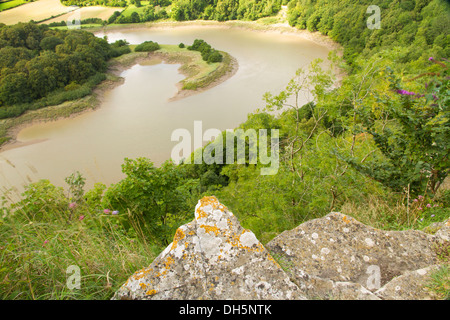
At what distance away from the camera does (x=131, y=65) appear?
40.9 m

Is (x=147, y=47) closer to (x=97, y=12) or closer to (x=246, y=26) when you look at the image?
(x=246, y=26)

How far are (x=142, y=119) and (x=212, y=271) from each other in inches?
990

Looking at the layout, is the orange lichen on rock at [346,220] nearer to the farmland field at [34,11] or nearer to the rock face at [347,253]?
the rock face at [347,253]

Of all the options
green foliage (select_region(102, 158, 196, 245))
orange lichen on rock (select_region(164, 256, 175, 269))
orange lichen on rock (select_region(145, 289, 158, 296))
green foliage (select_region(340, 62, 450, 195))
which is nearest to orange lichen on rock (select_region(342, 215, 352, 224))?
orange lichen on rock (select_region(164, 256, 175, 269))

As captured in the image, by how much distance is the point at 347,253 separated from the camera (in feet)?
8.51

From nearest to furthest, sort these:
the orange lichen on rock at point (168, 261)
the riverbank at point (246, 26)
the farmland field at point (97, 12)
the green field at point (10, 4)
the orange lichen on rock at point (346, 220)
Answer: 1. the orange lichen on rock at point (168, 261)
2. the orange lichen on rock at point (346, 220)
3. the riverbank at point (246, 26)
4. the green field at point (10, 4)
5. the farmland field at point (97, 12)

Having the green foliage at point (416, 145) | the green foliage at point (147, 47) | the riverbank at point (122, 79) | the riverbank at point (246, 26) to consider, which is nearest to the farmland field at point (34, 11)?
the riverbank at point (246, 26)

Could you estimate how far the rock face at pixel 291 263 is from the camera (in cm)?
196

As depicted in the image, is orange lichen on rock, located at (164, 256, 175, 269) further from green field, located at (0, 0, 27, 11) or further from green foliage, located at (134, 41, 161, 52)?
green field, located at (0, 0, 27, 11)

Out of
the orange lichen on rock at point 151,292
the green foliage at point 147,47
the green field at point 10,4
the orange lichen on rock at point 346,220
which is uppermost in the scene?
the green field at point 10,4

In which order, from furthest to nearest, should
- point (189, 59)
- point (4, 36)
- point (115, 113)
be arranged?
point (189, 59)
point (4, 36)
point (115, 113)
